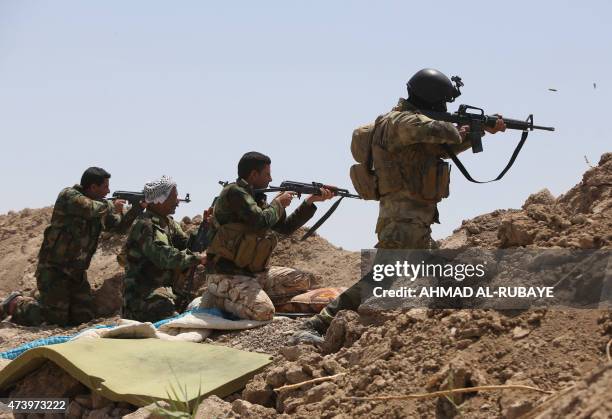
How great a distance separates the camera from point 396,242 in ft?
25.5

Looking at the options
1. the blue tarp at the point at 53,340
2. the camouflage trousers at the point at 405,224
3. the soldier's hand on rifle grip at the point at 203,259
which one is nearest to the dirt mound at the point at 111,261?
the soldier's hand on rifle grip at the point at 203,259

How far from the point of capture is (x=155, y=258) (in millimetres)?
9578

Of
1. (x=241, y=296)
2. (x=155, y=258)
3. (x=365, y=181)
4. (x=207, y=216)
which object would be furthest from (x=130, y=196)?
(x=365, y=181)

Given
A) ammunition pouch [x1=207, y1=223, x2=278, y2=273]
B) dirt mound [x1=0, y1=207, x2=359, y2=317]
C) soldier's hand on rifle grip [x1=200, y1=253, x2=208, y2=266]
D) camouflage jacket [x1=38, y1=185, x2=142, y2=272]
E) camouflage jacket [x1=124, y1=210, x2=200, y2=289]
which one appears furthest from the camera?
dirt mound [x1=0, y1=207, x2=359, y2=317]

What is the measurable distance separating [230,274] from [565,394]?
15.8 ft

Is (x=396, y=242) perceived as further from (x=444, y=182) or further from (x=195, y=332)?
(x=195, y=332)

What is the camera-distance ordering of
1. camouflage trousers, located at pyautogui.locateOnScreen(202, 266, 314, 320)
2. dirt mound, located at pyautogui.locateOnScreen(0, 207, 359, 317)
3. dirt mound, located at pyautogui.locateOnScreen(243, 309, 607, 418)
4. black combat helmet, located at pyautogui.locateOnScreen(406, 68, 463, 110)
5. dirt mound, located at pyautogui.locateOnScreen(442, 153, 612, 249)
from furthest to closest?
dirt mound, located at pyautogui.locateOnScreen(0, 207, 359, 317) < camouflage trousers, located at pyautogui.locateOnScreen(202, 266, 314, 320) < black combat helmet, located at pyautogui.locateOnScreen(406, 68, 463, 110) < dirt mound, located at pyautogui.locateOnScreen(442, 153, 612, 249) < dirt mound, located at pyautogui.locateOnScreen(243, 309, 607, 418)

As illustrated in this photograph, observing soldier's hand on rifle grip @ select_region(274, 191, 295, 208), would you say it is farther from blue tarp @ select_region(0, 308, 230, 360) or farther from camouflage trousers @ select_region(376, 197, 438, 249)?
camouflage trousers @ select_region(376, 197, 438, 249)

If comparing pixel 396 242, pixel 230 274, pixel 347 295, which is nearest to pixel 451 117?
pixel 396 242

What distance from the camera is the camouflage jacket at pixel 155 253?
31.2 feet

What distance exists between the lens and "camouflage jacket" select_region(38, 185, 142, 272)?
11.9 metres

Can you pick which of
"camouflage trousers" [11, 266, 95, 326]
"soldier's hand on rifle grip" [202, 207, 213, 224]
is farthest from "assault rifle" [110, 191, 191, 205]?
"soldier's hand on rifle grip" [202, 207, 213, 224]

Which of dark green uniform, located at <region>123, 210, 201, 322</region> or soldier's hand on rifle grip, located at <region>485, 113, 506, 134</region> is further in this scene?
dark green uniform, located at <region>123, 210, 201, 322</region>

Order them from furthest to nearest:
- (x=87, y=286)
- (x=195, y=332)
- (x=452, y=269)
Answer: (x=87, y=286) < (x=195, y=332) < (x=452, y=269)
